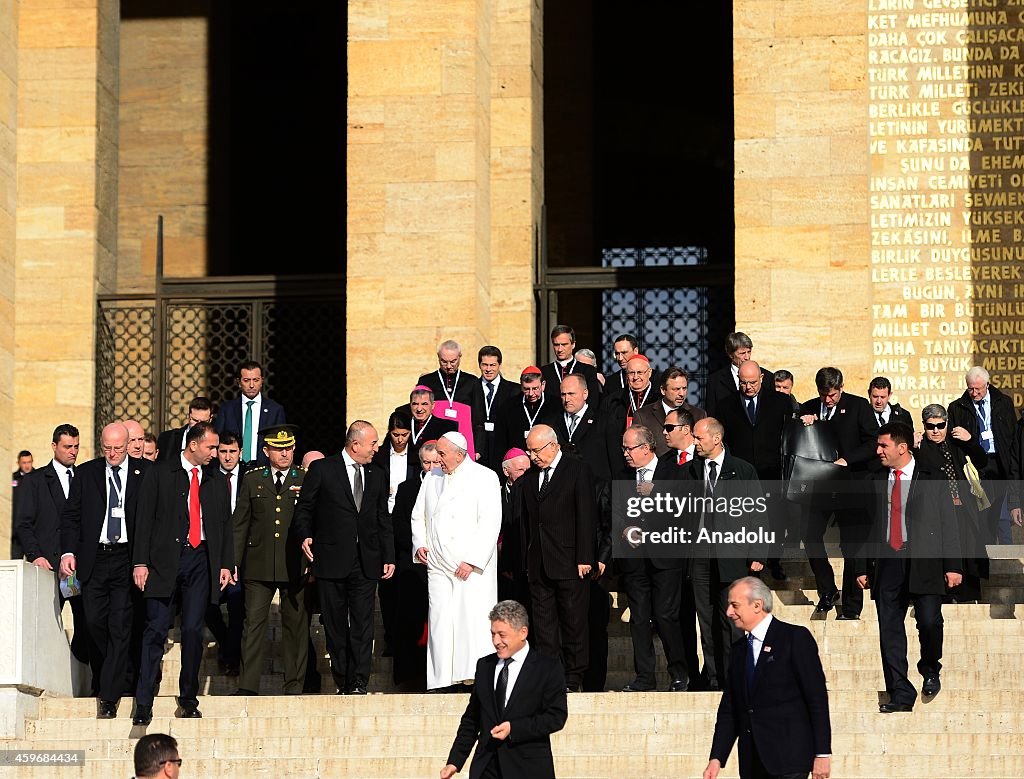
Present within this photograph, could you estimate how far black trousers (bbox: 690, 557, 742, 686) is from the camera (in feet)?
46.8

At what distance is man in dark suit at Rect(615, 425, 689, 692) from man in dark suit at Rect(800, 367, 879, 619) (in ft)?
Result: 4.40

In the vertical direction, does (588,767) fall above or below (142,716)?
below

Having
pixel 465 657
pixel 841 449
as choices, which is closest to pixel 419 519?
pixel 465 657

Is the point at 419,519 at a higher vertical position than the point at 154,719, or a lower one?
higher

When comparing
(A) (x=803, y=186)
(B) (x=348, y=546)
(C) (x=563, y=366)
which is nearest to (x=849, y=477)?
(C) (x=563, y=366)

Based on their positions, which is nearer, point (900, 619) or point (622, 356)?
point (900, 619)

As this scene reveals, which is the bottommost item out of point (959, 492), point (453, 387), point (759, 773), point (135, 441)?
point (759, 773)

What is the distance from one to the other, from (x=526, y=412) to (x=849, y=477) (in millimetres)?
2507

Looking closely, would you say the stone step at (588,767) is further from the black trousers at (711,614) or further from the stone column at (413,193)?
the stone column at (413,193)

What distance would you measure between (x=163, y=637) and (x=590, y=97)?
1305cm

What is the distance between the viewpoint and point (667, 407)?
15680 mm

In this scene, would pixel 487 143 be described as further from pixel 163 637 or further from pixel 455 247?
pixel 163 637

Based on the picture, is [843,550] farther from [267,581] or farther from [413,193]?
[413,193]

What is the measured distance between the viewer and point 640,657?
14289 millimetres
